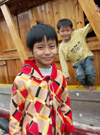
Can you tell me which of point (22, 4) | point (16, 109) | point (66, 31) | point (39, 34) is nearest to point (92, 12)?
point (66, 31)

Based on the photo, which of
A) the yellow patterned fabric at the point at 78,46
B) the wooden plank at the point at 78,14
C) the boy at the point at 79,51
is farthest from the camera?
the wooden plank at the point at 78,14

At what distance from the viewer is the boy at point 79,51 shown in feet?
7.12

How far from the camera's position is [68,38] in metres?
2.33

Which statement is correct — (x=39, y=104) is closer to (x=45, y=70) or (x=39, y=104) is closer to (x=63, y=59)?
(x=45, y=70)

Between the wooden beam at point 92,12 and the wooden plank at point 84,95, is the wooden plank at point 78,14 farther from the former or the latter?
the wooden plank at point 84,95

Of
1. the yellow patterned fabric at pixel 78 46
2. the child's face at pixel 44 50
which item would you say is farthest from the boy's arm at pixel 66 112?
the yellow patterned fabric at pixel 78 46

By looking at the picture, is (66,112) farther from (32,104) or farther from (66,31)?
(66,31)

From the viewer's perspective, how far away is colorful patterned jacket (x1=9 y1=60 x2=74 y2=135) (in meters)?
0.92

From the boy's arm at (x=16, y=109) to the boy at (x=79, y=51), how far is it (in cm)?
147

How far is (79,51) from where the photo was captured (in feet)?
7.48

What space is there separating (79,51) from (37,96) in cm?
157

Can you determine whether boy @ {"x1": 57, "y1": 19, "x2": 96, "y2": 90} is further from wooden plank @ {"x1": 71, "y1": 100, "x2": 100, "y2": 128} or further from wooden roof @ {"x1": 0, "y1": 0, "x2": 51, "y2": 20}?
wooden roof @ {"x1": 0, "y1": 0, "x2": 51, "y2": 20}

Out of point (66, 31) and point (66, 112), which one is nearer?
point (66, 112)

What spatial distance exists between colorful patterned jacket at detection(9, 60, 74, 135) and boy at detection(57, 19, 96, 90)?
1299 mm
